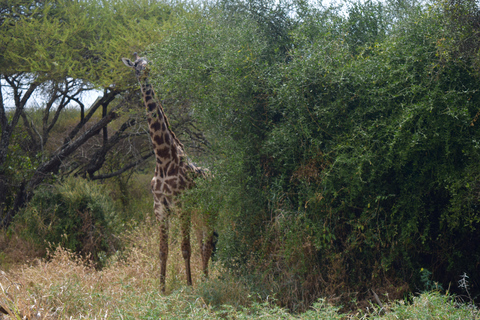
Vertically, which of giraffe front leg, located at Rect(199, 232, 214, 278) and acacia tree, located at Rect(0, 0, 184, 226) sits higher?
acacia tree, located at Rect(0, 0, 184, 226)

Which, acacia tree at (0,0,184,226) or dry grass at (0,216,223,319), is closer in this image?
dry grass at (0,216,223,319)

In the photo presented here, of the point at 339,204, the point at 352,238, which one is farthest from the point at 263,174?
the point at 352,238

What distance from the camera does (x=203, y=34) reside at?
258 inches

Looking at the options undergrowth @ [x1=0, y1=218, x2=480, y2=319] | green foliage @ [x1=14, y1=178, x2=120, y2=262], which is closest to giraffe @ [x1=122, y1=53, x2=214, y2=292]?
undergrowth @ [x1=0, y1=218, x2=480, y2=319]

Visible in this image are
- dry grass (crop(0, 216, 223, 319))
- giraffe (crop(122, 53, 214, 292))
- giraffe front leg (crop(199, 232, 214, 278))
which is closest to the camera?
dry grass (crop(0, 216, 223, 319))

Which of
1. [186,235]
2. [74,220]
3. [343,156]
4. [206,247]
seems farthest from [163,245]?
[74,220]

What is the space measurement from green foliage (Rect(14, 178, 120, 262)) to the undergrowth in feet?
5.42

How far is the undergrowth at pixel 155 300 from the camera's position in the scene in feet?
13.8

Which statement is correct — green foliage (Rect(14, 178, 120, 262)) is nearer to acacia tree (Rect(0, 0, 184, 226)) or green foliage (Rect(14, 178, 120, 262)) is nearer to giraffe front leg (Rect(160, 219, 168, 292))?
acacia tree (Rect(0, 0, 184, 226))

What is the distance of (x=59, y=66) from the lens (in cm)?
1045

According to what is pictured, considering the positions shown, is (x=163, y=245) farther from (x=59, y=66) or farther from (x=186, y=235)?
(x=59, y=66)

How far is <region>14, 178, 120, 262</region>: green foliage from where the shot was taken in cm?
959

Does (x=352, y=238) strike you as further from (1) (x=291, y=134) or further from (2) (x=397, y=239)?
(1) (x=291, y=134)

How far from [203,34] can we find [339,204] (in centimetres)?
330
